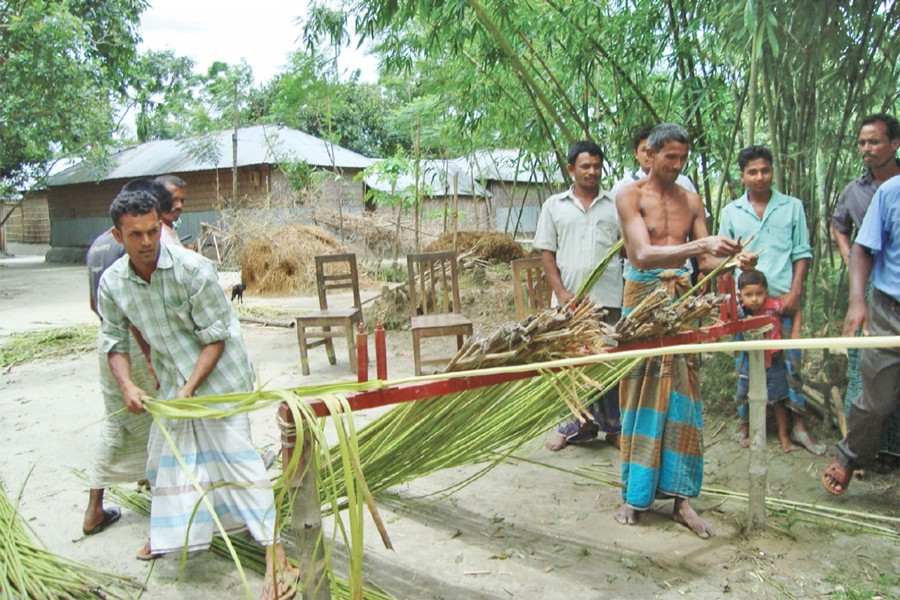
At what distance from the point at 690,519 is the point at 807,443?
3.83 ft

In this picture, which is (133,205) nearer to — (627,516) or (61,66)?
(627,516)

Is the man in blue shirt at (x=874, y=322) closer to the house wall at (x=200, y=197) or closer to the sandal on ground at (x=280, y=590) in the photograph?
the sandal on ground at (x=280, y=590)

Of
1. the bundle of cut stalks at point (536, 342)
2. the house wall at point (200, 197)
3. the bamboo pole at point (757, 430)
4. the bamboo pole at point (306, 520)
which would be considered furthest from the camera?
the house wall at point (200, 197)

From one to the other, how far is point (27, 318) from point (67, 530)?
723cm

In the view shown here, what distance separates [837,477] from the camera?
9.46ft

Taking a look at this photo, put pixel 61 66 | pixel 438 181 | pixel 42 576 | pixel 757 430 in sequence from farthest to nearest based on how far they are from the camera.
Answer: pixel 438 181
pixel 61 66
pixel 757 430
pixel 42 576

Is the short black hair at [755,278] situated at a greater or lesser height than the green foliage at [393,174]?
lesser

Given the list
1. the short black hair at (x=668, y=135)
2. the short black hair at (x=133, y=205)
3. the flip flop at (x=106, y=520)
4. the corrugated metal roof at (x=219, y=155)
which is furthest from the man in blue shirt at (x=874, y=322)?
the corrugated metal roof at (x=219, y=155)

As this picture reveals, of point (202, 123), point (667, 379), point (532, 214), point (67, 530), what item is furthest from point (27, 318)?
point (532, 214)

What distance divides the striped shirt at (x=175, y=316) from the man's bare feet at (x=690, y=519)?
5.68ft

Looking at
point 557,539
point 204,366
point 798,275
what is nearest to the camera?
point 204,366

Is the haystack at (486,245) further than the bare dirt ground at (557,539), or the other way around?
the haystack at (486,245)

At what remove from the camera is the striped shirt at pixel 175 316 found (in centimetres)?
239

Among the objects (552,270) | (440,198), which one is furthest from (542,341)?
(440,198)
